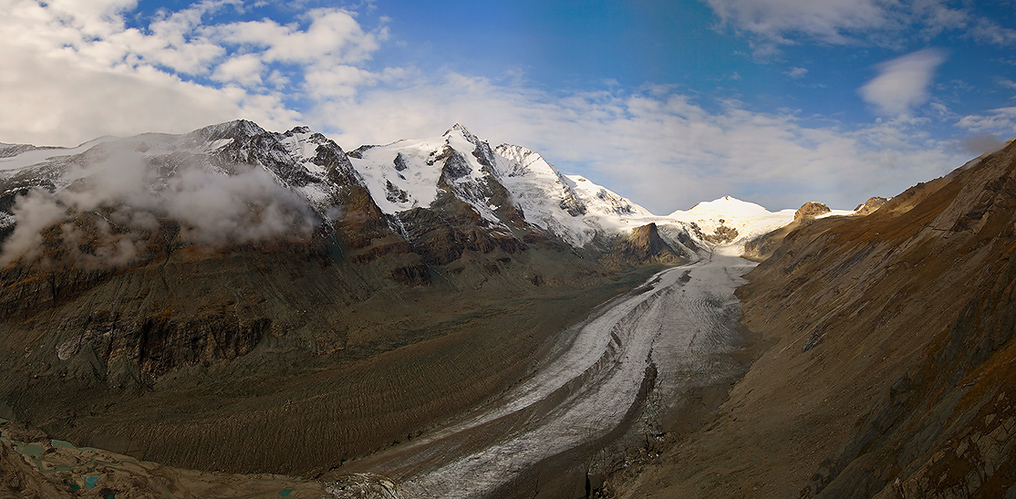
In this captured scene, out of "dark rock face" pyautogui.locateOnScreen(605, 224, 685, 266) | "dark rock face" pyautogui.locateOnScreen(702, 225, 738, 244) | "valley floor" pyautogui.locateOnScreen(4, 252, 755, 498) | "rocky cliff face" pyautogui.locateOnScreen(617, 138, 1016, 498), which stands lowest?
"valley floor" pyautogui.locateOnScreen(4, 252, 755, 498)

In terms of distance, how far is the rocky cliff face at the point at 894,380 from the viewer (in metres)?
10.8

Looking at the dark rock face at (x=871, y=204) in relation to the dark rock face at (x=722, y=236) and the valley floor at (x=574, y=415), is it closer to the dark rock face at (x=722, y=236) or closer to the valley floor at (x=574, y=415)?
the dark rock face at (x=722, y=236)

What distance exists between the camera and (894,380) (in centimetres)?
2014

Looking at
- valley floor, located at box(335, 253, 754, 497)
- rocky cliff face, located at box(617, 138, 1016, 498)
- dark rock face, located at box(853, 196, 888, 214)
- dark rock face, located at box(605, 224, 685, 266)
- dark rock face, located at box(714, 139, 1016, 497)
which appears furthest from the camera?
dark rock face, located at box(605, 224, 685, 266)

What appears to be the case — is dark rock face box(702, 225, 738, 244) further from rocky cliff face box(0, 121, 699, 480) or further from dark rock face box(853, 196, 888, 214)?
rocky cliff face box(0, 121, 699, 480)

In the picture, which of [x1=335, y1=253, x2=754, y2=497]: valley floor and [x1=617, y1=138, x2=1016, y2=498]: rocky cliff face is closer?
[x1=617, y1=138, x2=1016, y2=498]: rocky cliff face

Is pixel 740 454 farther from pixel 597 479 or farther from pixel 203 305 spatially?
pixel 203 305

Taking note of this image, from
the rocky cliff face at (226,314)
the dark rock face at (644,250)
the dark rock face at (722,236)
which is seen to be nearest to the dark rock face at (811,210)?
the dark rock face at (722,236)

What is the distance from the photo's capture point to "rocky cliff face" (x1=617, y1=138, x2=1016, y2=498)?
10.8 meters

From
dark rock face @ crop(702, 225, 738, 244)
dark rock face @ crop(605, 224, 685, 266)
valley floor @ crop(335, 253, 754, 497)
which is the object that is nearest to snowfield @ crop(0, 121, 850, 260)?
dark rock face @ crop(702, 225, 738, 244)

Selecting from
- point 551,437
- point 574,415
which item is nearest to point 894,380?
point 551,437

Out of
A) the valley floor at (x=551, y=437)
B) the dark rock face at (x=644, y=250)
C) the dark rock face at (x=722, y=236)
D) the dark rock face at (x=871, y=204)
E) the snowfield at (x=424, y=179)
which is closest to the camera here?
the valley floor at (x=551, y=437)

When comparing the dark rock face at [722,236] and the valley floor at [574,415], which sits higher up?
the dark rock face at [722,236]

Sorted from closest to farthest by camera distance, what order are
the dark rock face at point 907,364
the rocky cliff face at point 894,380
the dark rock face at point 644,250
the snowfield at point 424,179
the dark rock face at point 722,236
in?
the dark rock face at point 907,364 → the rocky cliff face at point 894,380 → the snowfield at point 424,179 → the dark rock face at point 644,250 → the dark rock face at point 722,236
